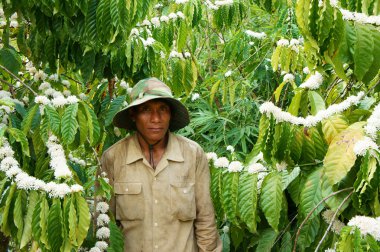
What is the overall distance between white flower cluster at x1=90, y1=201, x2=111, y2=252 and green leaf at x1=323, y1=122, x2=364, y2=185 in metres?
0.89

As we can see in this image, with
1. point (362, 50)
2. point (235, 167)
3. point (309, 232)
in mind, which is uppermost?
point (362, 50)

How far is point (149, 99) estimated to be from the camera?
2.47m

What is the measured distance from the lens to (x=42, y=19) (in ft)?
7.93

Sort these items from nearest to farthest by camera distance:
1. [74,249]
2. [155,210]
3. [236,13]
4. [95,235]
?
[74,249]
[95,235]
[155,210]
[236,13]

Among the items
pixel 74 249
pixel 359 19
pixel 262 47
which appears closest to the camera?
pixel 359 19

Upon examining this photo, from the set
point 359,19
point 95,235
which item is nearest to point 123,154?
point 95,235

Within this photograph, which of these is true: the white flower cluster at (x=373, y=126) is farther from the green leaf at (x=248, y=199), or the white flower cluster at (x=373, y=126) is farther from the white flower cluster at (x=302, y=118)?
the green leaf at (x=248, y=199)

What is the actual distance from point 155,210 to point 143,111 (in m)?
0.43

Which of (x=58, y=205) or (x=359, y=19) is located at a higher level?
(x=359, y=19)

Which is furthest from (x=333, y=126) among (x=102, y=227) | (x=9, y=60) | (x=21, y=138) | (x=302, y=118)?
(x=9, y=60)

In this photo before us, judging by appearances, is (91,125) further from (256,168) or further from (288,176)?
(288,176)

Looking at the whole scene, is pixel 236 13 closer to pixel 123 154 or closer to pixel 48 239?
pixel 123 154

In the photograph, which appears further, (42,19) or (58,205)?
(42,19)

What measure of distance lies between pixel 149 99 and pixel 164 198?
434 mm
